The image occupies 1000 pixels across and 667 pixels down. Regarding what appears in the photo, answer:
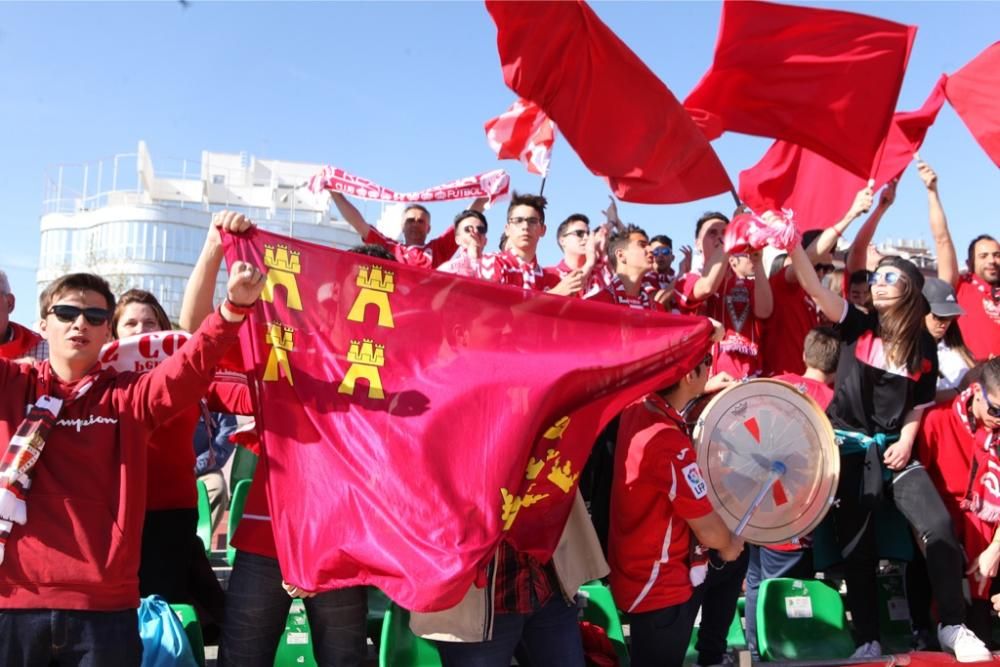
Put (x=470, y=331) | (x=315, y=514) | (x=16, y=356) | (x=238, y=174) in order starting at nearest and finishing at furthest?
(x=315, y=514) < (x=470, y=331) < (x=16, y=356) < (x=238, y=174)

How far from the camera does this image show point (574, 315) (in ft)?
12.8

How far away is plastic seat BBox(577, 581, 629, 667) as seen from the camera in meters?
4.85

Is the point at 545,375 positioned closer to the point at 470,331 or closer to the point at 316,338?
the point at 470,331

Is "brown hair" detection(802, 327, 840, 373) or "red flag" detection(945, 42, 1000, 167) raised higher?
"red flag" detection(945, 42, 1000, 167)

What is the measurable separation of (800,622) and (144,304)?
3.84m

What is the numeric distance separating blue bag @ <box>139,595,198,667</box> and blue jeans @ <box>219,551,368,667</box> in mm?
155

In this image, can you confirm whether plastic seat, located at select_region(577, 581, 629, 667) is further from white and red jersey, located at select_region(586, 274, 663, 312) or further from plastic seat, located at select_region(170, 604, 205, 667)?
plastic seat, located at select_region(170, 604, 205, 667)

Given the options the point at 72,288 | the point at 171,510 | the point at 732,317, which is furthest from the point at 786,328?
the point at 72,288

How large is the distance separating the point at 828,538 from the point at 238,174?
69.7 metres

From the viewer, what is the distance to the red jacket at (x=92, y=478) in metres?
3.17

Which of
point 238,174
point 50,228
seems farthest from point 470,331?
point 50,228

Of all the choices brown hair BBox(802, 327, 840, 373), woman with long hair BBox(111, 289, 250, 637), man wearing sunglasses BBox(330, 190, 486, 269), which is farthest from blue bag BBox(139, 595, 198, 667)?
brown hair BBox(802, 327, 840, 373)

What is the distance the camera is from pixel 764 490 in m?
4.51

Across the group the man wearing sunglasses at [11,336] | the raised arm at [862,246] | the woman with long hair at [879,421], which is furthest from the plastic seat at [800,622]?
the man wearing sunglasses at [11,336]
